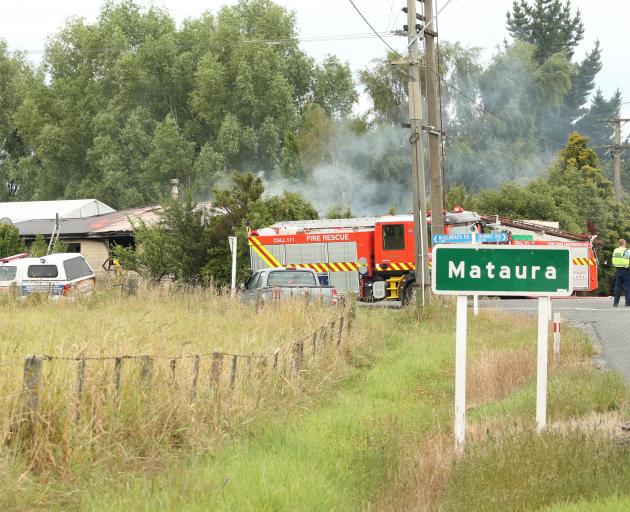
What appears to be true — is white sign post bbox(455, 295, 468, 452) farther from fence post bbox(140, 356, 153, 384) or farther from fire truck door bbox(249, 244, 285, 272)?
fire truck door bbox(249, 244, 285, 272)

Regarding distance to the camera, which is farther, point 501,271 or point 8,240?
point 8,240

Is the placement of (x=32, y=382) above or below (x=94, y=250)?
below

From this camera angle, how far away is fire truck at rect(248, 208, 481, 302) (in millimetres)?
28659

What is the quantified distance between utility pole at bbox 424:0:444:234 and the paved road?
3.27m

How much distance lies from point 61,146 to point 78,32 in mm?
6976

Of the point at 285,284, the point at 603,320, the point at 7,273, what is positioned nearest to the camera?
the point at 603,320

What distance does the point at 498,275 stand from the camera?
816 centimetres

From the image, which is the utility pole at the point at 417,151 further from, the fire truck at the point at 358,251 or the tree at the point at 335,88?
the tree at the point at 335,88

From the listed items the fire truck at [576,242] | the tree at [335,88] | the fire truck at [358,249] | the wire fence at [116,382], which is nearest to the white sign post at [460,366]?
the wire fence at [116,382]

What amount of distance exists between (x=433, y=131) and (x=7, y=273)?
10.4m

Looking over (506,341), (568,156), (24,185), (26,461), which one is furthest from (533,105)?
(26,461)

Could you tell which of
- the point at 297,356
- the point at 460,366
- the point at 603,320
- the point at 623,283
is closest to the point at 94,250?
the point at 623,283

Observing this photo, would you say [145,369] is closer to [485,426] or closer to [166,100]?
[485,426]

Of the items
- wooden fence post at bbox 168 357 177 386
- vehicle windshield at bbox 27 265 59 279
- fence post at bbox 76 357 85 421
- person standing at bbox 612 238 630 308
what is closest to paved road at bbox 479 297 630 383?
person standing at bbox 612 238 630 308
